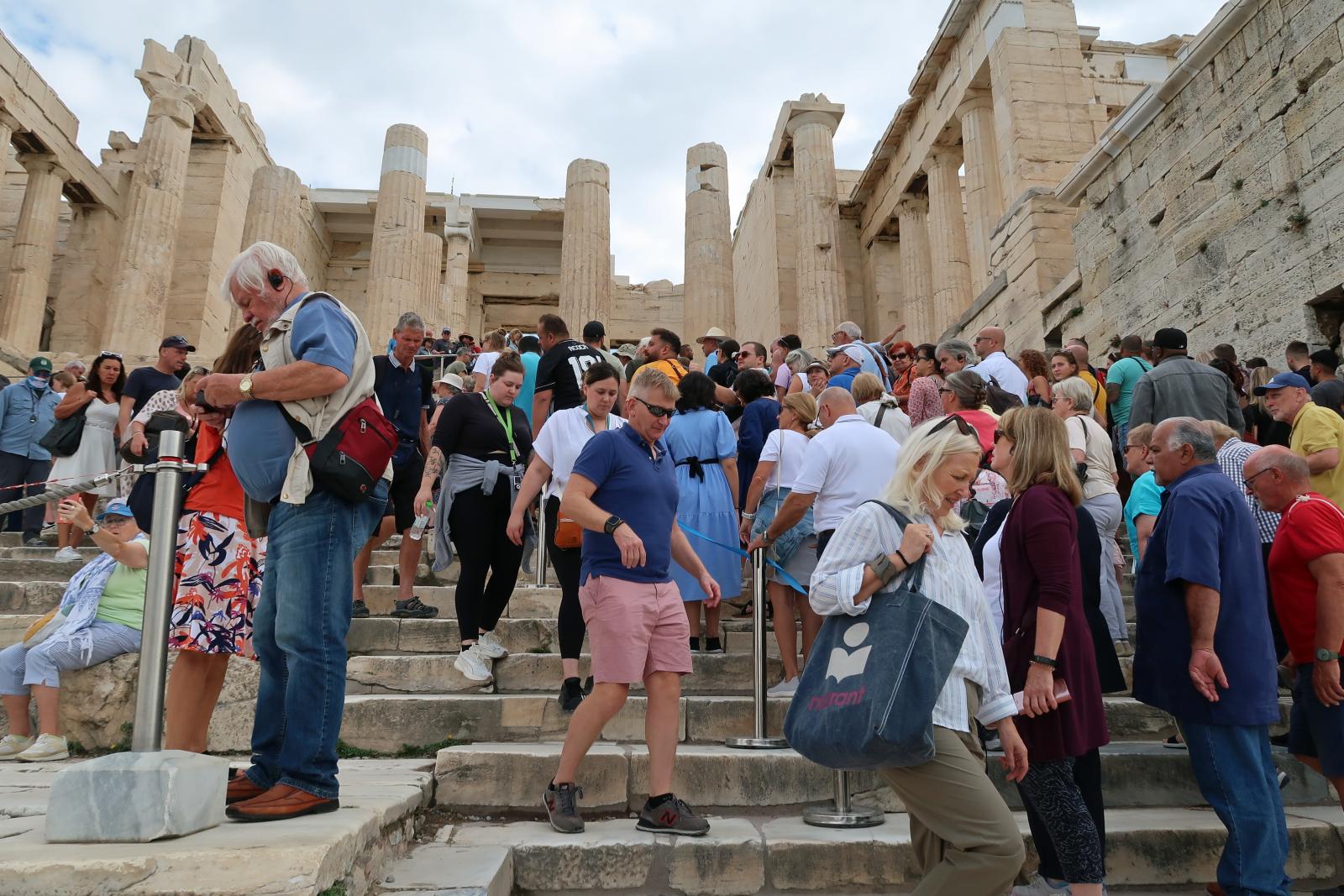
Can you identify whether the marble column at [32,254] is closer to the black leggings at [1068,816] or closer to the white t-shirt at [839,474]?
the white t-shirt at [839,474]

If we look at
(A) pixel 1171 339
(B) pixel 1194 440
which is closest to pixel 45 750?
(B) pixel 1194 440

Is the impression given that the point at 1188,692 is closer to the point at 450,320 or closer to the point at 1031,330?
the point at 1031,330

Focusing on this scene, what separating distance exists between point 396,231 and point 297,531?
2028cm

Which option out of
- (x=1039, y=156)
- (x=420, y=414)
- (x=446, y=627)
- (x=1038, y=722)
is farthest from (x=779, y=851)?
(x=1039, y=156)

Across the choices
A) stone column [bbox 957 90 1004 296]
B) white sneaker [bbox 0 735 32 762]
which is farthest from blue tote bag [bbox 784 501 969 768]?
stone column [bbox 957 90 1004 296]

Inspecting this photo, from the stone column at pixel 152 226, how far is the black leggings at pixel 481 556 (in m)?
17.5

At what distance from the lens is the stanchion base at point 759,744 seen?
169 inches

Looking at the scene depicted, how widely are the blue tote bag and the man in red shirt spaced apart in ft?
6.95

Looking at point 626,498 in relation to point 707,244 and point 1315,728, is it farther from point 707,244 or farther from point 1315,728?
point 707,244

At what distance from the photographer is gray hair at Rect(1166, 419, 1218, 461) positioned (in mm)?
3672

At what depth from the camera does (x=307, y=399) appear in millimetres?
2945

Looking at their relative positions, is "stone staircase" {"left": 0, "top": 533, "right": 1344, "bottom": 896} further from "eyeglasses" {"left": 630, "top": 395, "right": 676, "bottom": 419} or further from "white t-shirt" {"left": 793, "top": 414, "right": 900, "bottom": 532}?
"eyeglasses" {"left": 630, "top": 395, "right": 676, "bottom": 419}

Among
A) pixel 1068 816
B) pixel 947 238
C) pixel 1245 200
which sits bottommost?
pixel 1068 816

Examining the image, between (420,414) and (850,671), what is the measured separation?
16.2 feet
